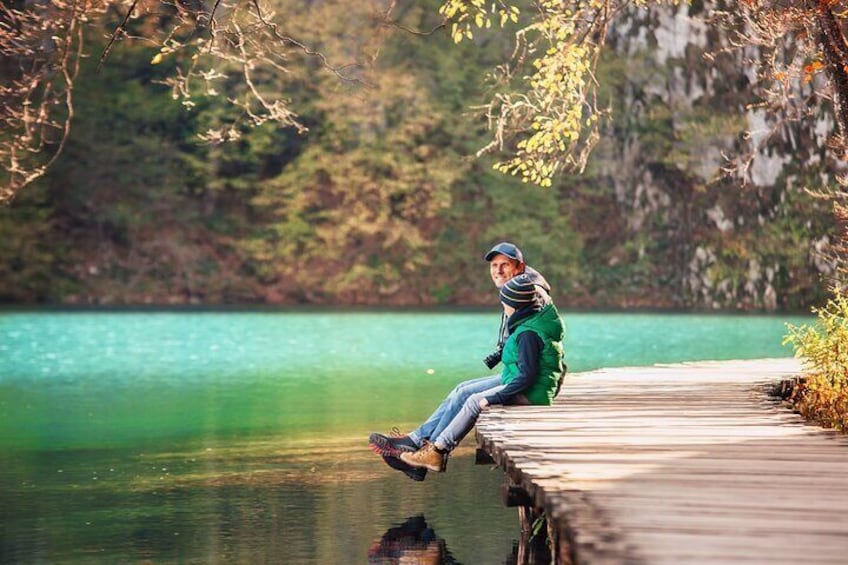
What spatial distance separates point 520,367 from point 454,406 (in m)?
0.50

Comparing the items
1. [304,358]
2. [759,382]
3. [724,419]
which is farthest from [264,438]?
[304,358]

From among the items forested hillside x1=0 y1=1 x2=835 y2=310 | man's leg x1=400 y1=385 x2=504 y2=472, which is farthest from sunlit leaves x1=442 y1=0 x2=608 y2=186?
forested hillside x1=0 y1=1 x2=835 y2=310

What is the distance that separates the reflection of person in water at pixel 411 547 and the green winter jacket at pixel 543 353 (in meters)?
1.10

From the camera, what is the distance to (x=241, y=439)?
13.7 m

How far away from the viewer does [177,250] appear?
155 ft

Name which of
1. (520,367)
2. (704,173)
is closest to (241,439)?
(520,367)

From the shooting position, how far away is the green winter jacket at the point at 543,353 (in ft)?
29.5

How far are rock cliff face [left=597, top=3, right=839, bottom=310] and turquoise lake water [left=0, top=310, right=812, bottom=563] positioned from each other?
37.6 ft

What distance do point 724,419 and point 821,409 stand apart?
2.97 ft

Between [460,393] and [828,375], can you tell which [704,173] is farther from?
[460,393]

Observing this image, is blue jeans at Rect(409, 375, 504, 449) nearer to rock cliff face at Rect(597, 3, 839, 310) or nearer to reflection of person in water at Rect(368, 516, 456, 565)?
reflection of person in water at Rect(368, 516, 456, 565)

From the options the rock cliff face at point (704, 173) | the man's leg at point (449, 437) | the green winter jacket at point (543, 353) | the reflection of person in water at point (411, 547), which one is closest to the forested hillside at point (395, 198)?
the rock cliff face at point (704, 173)

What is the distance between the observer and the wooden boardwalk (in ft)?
16.4

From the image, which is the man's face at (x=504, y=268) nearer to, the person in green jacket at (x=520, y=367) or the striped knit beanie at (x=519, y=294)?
the person in green jacket at (x=520, y=367)
